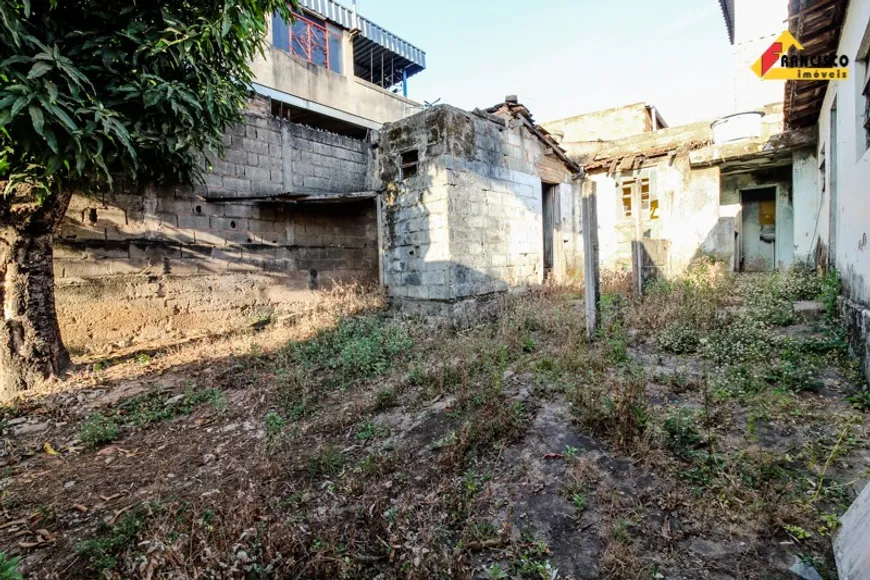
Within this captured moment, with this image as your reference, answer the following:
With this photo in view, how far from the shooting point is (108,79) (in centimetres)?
430

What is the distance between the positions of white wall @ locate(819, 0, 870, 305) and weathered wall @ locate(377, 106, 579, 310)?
4413 millimetres

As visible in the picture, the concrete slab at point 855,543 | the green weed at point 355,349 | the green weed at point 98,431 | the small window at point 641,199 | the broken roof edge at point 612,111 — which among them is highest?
the broken roof edge at point 612,111

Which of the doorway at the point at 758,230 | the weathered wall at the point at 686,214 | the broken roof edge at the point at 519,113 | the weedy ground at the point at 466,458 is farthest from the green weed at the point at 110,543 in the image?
the doorway at the point at 758,230

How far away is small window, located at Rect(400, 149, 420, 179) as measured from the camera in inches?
276

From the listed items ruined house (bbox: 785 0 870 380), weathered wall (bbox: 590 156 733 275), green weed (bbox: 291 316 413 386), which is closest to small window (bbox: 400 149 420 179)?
green weed (bbox: 291 316 413 386)

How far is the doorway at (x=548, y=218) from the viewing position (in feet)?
31.4

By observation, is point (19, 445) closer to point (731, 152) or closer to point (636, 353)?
point (636, 353)

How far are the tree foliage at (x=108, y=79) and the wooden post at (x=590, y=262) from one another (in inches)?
166

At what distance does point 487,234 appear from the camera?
7.26 m

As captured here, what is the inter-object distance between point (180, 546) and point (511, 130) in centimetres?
774

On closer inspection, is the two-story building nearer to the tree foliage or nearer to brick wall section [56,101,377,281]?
brick wall section [56,101,377,281]

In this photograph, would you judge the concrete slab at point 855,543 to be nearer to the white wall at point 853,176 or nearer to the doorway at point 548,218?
the white wall at point 853,176

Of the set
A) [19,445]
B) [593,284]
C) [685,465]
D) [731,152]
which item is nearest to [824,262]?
[731,152]

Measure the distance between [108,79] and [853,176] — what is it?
7509 millimetres
